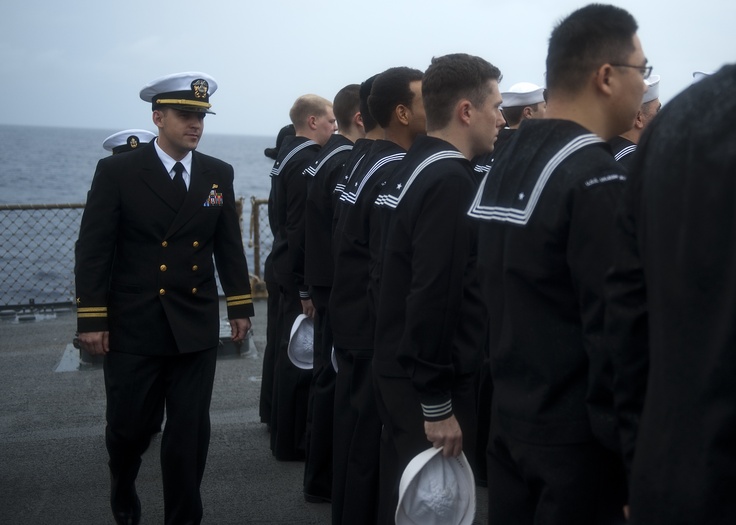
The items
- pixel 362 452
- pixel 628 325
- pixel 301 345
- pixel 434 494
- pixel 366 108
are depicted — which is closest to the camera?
pixel 628 325

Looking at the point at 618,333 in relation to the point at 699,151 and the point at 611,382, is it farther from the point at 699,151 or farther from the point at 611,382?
the point at 699,151

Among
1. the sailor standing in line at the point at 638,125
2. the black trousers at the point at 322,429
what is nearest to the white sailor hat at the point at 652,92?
the sailor standing in line at the point at 638,125

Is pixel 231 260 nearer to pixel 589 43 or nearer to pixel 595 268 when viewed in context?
pixel 589 43

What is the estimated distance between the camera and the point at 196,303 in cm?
468

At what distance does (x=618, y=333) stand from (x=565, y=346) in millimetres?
403

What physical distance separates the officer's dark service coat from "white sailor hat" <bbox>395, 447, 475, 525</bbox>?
170cm

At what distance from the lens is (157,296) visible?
4.58 metres

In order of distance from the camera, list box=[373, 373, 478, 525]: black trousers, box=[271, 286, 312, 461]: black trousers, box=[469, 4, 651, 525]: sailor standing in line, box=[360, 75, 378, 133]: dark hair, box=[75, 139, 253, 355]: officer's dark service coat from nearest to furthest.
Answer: box=[469, 4, 651, 525]: sailor standing in line → box=[373, 373, 478, 525]: black trousers → box=[75, 139, 253, 355]: officer's dark service coat → box=[360, 75, 378, 133]: dark hair → box=[271, 286, 312, 461]: black trousers

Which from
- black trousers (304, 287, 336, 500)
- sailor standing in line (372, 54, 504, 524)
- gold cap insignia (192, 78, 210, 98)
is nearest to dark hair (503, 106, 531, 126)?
black trousers (304, 287, 336, 500)

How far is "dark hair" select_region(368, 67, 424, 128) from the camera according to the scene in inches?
172

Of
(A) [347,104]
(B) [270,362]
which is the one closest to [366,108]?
(A) [347,104]

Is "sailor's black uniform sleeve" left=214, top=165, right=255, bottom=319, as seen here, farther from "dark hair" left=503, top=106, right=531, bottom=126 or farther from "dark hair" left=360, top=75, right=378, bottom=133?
"dark hair" left=503, top=106, right=531, bottom=126

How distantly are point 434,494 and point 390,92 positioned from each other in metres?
1.97

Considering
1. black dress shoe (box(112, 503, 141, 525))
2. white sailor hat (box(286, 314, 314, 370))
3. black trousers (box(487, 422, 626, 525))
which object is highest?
black trousers (box(487, 422, 626, 525))
